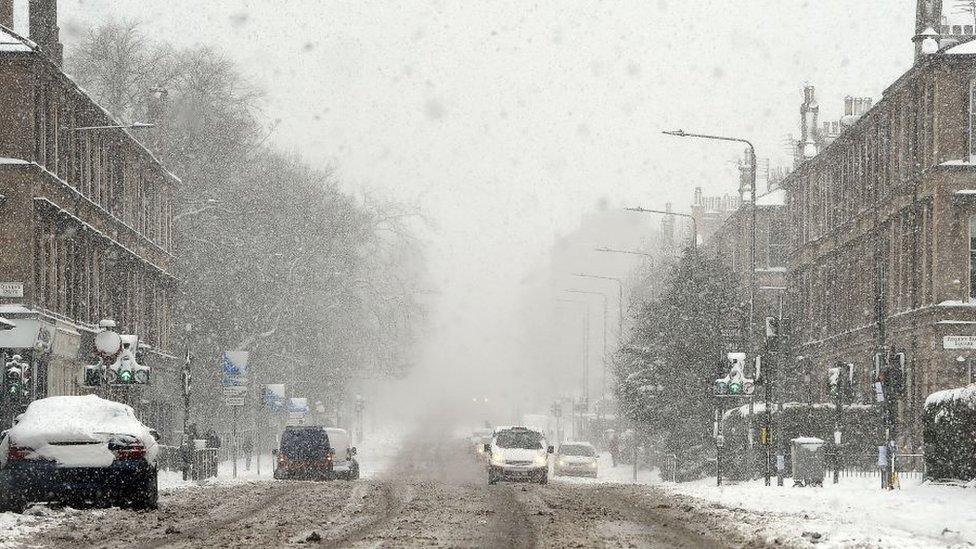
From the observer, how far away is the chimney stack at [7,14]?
1944 inches

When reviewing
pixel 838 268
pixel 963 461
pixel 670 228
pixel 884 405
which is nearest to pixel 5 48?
pixel 884 405

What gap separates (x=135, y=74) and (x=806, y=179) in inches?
1159

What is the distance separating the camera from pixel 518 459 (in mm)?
42812

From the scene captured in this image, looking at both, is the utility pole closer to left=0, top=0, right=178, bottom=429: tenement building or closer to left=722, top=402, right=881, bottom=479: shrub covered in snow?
left=0, top=0, right=178, bottom=429: tenement building

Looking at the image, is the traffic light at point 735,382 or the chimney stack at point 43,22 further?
the chimney stack at point 43,22

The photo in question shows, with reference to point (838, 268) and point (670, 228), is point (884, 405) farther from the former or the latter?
point (670, 228)

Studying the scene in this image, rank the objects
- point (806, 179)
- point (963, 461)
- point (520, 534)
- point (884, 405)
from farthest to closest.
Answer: point (806, 179), point (884, 405), point (963, 461), point (520, 534)

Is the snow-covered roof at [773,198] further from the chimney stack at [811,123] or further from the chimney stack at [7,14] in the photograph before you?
the chimney stack at [7,14]

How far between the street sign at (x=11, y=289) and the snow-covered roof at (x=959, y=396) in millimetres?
26343

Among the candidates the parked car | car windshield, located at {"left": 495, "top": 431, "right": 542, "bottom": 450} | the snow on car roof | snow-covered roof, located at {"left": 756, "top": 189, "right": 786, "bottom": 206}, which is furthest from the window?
the snow on car roof

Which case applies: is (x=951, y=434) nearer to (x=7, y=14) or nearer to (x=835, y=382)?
(x=835, y=382)

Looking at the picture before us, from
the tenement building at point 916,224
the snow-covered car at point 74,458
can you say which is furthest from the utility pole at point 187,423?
the snow-covered car at point 74,458

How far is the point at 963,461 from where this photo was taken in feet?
82.5

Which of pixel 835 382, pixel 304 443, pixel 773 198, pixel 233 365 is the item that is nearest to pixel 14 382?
pixel 304 443
